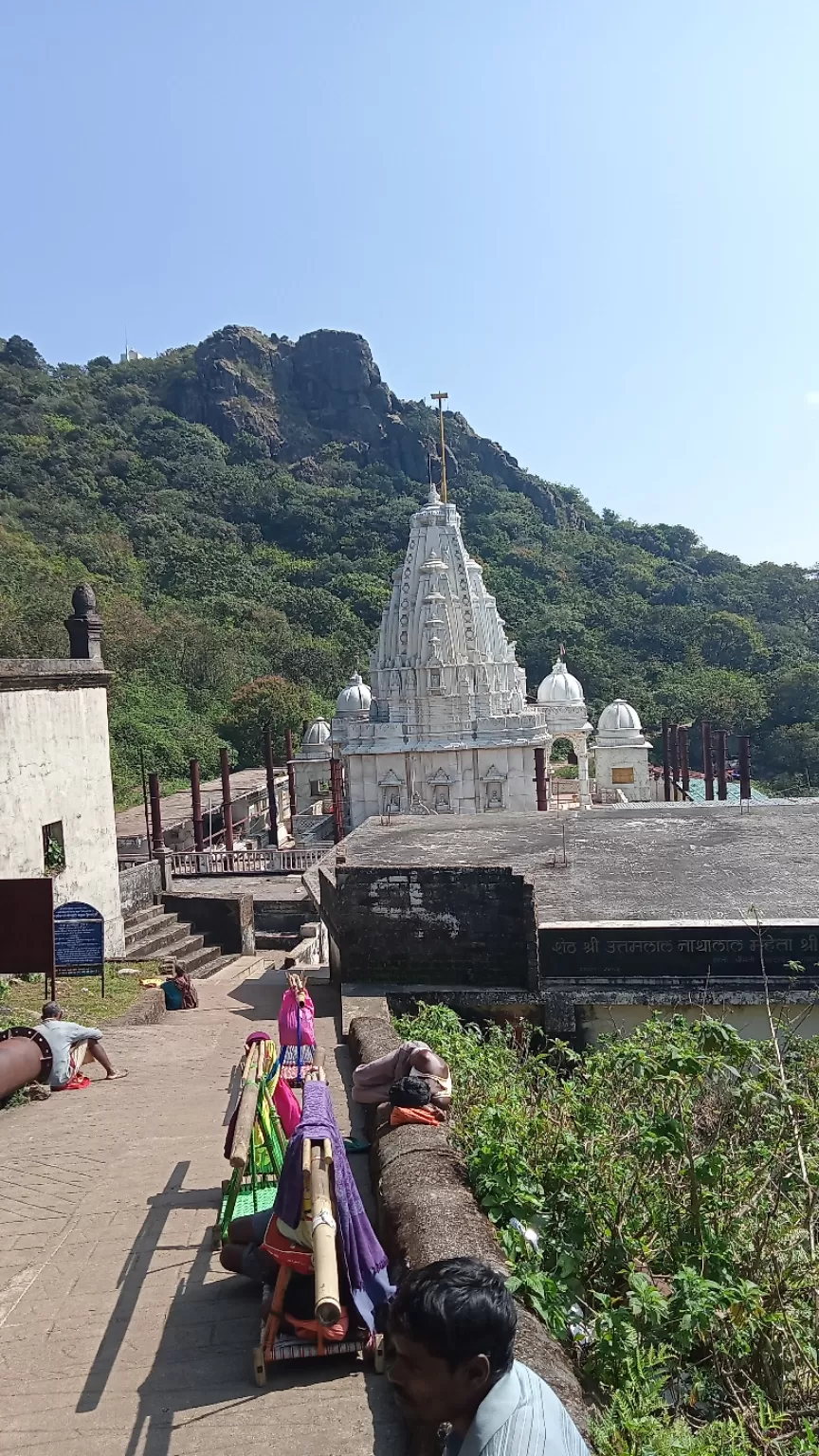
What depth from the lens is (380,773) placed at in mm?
31141

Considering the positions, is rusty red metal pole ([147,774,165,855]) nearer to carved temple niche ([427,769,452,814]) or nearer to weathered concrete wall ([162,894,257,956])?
weathered concrete wall ([162,894,257,956])

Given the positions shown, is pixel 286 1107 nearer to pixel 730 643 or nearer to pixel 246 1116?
pixel 246 1116

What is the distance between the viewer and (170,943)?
14750 mm

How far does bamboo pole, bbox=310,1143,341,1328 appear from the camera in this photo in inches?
120

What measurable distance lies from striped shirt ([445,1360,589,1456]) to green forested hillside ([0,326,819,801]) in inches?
1458

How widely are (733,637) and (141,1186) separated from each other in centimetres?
6077

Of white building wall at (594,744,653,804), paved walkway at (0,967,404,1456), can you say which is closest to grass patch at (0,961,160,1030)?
paved walkway at (0,967,404,1456)

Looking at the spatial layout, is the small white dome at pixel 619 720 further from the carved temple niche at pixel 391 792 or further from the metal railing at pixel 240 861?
the metal railing at pixel 240 861

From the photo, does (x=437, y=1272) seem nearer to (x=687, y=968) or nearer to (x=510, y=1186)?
(x=510, y=1186)

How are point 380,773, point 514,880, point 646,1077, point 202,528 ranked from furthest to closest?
1. point 202,528
2. point 380,773
3. point 514,880
4. point 646,1077

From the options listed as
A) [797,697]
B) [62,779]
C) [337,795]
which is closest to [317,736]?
[337,795]

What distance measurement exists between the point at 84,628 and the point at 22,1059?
25.7 feet

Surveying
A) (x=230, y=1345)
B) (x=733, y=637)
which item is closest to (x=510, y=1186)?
(x=230, y=1345)

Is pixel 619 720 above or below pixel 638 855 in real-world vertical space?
above
